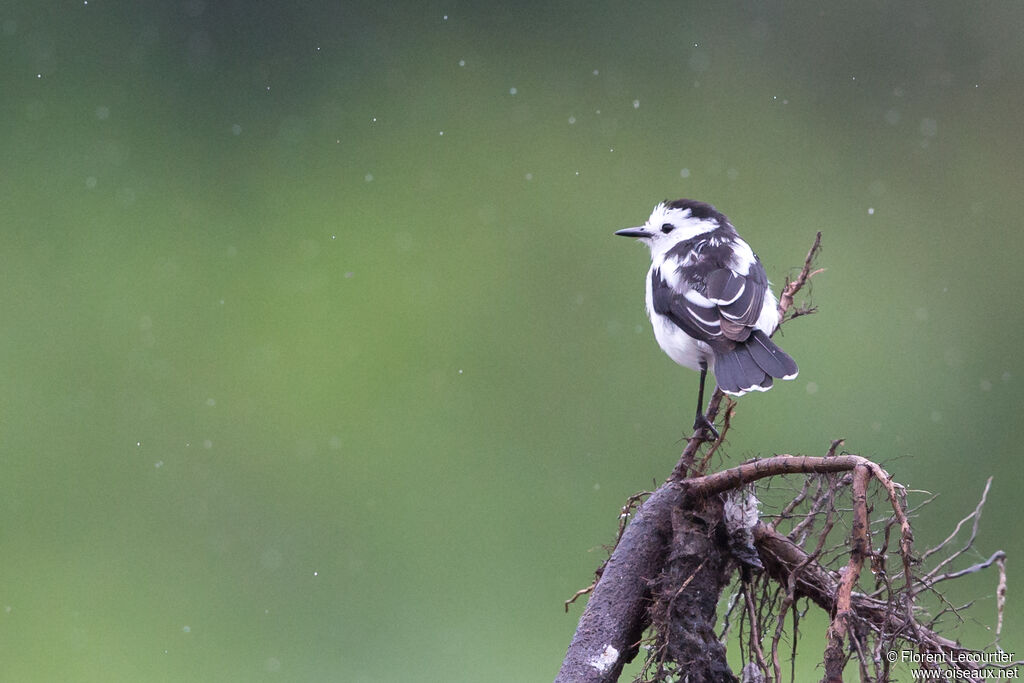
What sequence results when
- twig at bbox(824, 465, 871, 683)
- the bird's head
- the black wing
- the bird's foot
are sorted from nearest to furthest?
twig at bbox(824, 465, 871, 683), the bird's foot, the black wing, the bird's head

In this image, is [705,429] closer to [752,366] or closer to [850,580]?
[752,366]

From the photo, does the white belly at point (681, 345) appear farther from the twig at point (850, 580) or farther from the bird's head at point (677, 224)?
the twig at point (850, 580)

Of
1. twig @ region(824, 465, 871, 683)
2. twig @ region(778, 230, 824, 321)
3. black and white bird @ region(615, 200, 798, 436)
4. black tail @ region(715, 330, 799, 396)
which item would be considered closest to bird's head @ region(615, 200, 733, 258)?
black and white bird @ region(615, 200, 798, 436)

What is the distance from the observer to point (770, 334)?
246 centimetres

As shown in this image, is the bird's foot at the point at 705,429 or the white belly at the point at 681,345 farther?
the white belly at the point at 681,345

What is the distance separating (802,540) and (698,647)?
0.31 meters

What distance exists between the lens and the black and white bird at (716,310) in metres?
2.26

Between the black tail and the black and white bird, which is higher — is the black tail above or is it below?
below

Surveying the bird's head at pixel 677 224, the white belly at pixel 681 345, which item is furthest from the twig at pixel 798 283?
the bird's head at pixel 677 224

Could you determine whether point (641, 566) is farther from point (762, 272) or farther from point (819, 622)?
point (819, 622)

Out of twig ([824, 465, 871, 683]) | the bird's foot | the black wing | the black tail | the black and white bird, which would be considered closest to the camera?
twig ([824, 465, 871, 683])

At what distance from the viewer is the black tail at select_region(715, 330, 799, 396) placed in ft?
7.03

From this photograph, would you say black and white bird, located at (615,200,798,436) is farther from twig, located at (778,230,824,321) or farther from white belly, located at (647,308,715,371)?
twig, located at (778,230,824,321)

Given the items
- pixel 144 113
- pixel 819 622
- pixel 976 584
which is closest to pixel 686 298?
pixel 819 622
